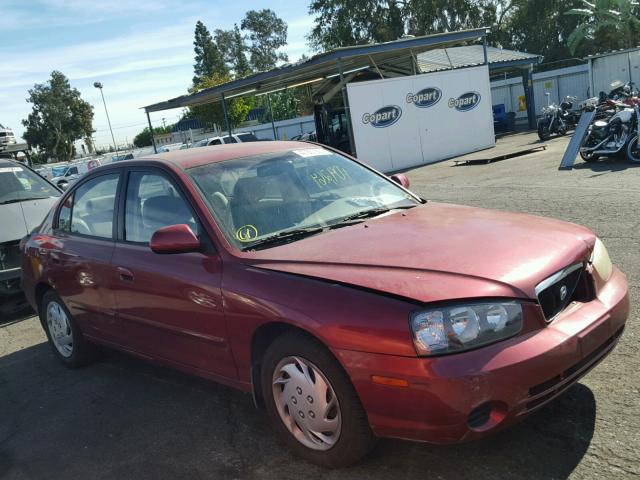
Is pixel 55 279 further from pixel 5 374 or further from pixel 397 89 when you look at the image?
pixel 397 89

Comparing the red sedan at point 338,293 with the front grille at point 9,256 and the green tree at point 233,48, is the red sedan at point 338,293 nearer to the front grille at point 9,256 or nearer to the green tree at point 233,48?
the front grille at point 9,256

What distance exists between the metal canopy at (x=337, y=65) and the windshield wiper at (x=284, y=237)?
1401 centimetres

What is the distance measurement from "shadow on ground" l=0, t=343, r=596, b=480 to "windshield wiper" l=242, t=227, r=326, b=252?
1.10 meters

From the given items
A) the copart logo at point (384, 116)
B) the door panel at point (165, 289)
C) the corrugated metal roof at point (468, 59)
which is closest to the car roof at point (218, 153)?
the door panel at point (165, 289)

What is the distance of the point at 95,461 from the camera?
3.44 metres

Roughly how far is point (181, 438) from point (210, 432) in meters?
0.18

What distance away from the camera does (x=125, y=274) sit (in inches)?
157

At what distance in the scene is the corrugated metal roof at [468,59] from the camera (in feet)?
85.8

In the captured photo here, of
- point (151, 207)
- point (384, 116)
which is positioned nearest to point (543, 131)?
point (384, 116)

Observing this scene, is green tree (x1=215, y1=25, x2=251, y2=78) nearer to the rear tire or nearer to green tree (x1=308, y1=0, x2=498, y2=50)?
green tree (x1=308, y1=0, x2=498, y2=50)

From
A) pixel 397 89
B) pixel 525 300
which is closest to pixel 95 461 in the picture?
pixel 525 300

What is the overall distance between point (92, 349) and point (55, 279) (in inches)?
26.1

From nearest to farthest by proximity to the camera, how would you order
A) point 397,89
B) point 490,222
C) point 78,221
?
1. point 490,222
2. point 78,221
3. point 397,89

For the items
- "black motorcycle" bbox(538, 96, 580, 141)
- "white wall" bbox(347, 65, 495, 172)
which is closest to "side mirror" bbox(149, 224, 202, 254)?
"white wall" bbox(347, 65, 495, 172)
